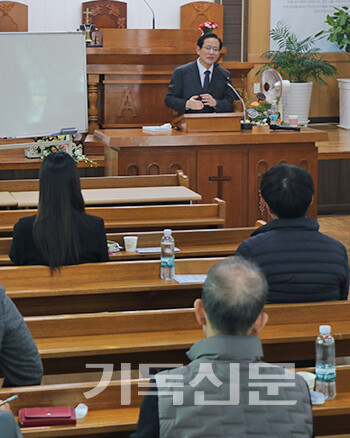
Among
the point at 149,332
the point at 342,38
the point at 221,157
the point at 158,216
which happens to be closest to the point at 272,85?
the point at 221,157

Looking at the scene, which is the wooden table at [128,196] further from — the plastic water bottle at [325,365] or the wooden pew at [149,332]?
the plastic water bottle at [325,365]

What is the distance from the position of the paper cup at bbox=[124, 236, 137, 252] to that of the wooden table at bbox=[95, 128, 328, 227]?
81.9 inches

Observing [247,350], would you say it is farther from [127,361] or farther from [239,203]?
[239,203]

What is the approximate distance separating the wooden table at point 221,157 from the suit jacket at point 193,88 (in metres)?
0.39

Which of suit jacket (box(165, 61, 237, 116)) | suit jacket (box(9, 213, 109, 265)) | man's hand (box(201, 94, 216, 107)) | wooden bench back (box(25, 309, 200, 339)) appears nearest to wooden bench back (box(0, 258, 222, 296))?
suit jacket (box(9, 213, 109, 265))

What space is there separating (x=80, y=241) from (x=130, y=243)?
2.07ft

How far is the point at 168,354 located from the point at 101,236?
78 cm

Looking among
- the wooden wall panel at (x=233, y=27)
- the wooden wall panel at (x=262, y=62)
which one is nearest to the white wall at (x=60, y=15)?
the wooden wall panel at (x=233, y=27)

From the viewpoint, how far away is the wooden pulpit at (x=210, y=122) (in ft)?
20.9

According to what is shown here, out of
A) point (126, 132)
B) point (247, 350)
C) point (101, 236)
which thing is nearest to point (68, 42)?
point (126, 132)

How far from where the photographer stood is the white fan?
7043 mm

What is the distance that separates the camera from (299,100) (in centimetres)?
1159

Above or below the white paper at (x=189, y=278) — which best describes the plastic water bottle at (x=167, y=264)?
above

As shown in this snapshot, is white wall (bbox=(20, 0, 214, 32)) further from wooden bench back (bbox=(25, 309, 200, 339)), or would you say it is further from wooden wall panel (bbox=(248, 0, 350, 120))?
wooden bench back (bbox=(25, 309, 200, 339))
